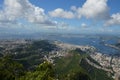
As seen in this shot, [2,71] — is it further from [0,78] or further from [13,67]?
[13,67]

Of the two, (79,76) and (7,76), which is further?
(79,76)

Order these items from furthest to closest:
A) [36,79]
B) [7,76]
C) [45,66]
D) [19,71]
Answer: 1. [19,71]
2. [7,76]
3. [45,66]
4. [36,79]

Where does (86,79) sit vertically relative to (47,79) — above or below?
below

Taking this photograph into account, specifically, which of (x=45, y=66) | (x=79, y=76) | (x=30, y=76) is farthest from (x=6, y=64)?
(x=79, y=76)

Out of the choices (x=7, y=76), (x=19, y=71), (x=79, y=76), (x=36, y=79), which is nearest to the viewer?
(x=36, y=79)

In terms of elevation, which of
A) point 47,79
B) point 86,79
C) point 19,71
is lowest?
point 86,79

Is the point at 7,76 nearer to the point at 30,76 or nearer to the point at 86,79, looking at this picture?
the point at 30,76

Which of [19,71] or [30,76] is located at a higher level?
[30,76]

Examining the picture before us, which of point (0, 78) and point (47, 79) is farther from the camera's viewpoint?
point (0, 78)

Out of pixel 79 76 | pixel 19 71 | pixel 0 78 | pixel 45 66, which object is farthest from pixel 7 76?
pixel 79 76
